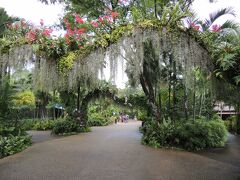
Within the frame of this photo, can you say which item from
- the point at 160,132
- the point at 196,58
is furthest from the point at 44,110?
the point at 196,58

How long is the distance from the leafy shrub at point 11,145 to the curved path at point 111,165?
29cm

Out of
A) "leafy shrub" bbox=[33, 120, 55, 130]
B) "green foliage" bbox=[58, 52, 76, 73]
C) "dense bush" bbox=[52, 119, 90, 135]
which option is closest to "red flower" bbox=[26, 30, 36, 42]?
"green foliage" bbox=[58, 52, 76, 73]

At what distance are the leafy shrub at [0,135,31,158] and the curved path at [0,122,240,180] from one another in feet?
0.96

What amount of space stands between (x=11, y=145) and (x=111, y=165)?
3.32m

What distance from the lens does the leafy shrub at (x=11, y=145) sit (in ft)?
22.3

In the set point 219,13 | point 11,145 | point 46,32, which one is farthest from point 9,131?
point 219,13

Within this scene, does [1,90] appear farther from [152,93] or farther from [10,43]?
[152,93]

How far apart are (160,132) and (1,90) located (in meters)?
5.49

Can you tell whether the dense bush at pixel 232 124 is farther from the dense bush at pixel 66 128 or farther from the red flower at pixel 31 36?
the red flower at pixel 31 36

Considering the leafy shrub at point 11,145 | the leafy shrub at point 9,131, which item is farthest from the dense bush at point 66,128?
the leafy shrub at point 11,145

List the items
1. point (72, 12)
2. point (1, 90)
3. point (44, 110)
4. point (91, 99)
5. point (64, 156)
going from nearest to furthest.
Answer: point (64, 156) → point (1, 90) → point (72, 12) → point (91, 99) → point (44, 110)

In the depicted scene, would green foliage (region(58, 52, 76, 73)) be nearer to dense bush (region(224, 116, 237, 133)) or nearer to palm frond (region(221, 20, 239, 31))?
palm frond (region(221, 20, 239, 31))

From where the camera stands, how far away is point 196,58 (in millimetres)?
7242

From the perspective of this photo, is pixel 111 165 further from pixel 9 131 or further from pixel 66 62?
pixel 66 62
